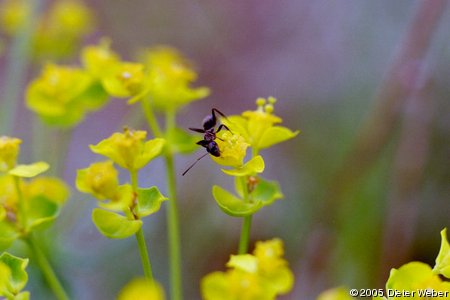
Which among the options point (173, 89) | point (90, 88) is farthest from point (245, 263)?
point (90, 88)

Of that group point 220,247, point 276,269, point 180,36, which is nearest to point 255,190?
point 276,269

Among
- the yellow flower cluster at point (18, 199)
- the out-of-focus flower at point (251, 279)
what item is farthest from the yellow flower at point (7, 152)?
the out-of-focus flower at point (251, 279)

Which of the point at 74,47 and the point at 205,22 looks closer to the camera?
Answer: the point at 74,47

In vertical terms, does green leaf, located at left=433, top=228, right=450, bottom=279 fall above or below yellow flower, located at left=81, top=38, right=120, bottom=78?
below

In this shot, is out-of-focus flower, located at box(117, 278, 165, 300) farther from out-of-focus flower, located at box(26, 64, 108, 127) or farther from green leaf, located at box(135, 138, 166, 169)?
out-of-focus flower, located at box(26, 64, 108, 127)

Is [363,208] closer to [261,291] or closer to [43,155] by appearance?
[43,155]

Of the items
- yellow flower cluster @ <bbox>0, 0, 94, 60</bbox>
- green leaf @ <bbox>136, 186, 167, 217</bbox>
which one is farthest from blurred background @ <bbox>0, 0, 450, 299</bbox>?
green leaf @ <bbox>136, 186, 167, 217</bbox>
